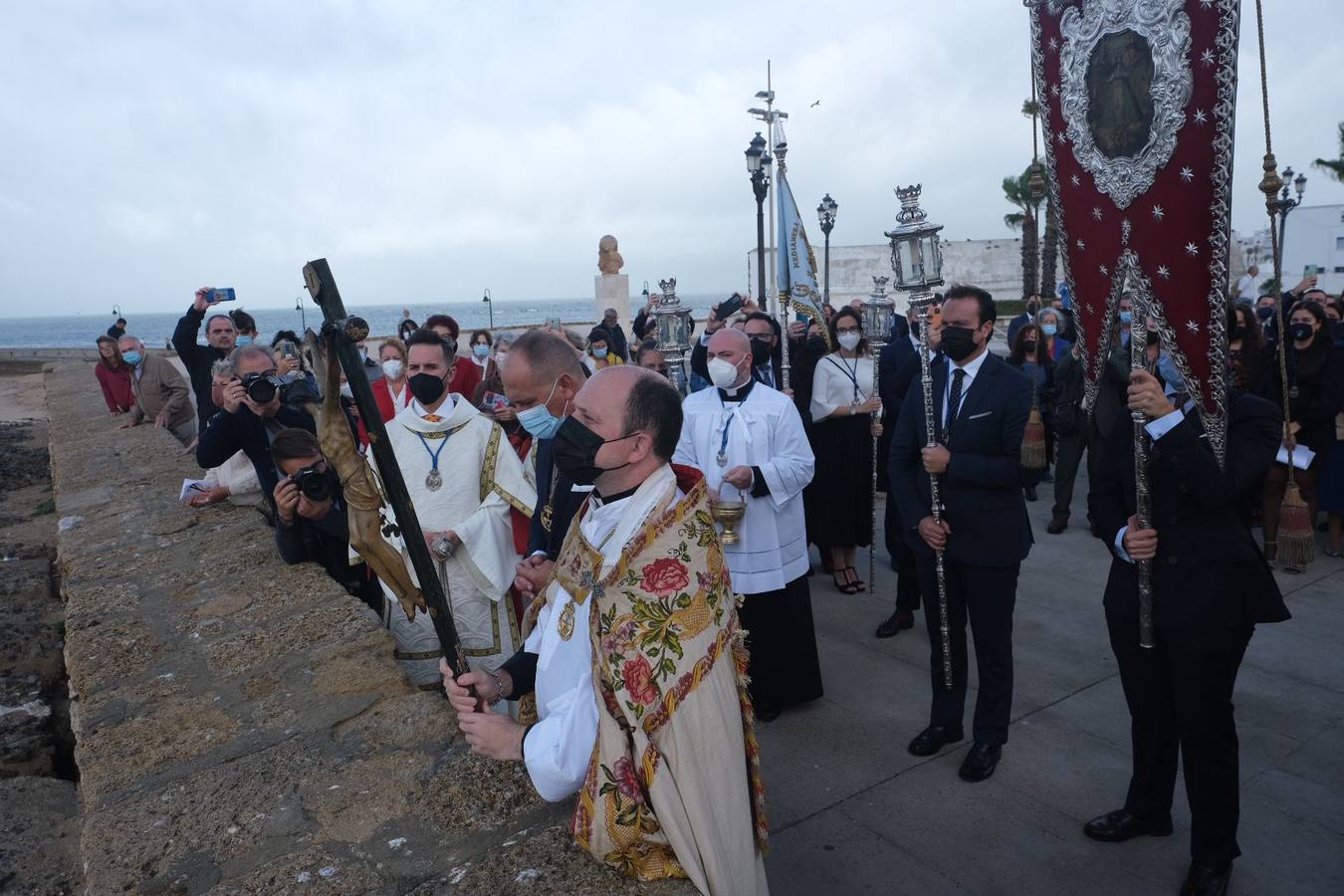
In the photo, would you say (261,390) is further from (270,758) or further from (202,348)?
(202,348)

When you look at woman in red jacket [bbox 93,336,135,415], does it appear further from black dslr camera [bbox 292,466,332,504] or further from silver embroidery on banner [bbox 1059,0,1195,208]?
silver embroidery on banner [bbox 1059,0,1195,208]

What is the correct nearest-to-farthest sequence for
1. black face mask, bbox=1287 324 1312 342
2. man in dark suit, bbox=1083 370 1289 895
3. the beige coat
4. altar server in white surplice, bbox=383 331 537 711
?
man in dark suit, bbox=1083 370 1289 895 → altar server in white surplice, bbox=383 331 537 711 → black face mask, bbox=1287 324 1312 342 → the beige coat

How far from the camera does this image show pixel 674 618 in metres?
1.80

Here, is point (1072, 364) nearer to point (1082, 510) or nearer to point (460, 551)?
point (1082, 510)

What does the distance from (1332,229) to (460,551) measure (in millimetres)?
51020

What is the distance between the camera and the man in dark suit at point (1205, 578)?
281cm

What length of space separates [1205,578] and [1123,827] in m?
1.12

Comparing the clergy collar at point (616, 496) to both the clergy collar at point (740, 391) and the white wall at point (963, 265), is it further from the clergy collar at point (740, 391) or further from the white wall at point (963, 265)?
the white wall at point (963, 265)

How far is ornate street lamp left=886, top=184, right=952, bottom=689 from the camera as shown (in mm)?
4113

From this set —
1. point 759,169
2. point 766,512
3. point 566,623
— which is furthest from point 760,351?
point 759,169

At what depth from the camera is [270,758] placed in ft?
8.22

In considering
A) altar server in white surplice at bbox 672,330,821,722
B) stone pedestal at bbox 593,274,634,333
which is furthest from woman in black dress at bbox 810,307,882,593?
stone pedestal at bbox 593,274,634,333

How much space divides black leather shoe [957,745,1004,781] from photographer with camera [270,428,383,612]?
2881 mm

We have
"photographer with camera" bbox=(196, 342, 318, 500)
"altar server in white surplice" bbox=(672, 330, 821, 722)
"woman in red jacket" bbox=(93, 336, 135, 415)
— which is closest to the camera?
"photographer with camera" bbox=(196, 342, 318, 500)
